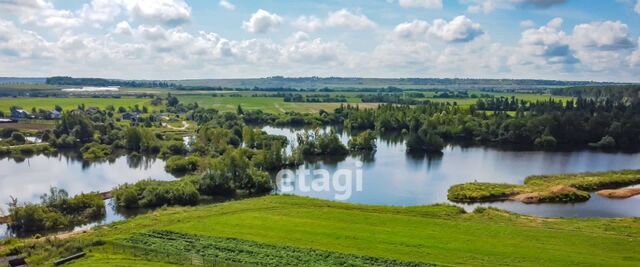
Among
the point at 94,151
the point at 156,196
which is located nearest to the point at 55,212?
the point at 156,196

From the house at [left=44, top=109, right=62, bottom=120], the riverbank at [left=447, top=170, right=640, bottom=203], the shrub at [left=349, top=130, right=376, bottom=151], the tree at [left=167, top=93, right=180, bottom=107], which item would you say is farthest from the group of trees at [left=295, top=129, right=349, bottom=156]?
the tree at [left=167, top=93, right=180, bottom=107]

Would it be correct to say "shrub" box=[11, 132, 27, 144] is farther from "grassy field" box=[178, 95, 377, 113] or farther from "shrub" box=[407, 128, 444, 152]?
"shrub" box=[407, 128, 444, 152]

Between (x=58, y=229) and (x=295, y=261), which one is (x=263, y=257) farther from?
(x=58, y=229)

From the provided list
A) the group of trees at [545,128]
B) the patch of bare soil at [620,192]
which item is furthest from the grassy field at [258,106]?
the patch of bare soil at [620,192]

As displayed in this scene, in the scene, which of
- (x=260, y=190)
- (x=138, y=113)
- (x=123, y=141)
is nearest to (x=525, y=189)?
(x=260, y=190)

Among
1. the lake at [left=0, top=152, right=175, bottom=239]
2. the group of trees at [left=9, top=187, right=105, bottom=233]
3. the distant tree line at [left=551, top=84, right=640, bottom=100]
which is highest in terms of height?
the distant tree line at [left=551, top=84, right=640, bottom=100]

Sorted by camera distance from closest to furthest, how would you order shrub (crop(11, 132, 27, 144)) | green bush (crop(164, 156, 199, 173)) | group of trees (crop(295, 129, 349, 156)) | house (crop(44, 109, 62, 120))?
green bush (crop(164, 156, 199, 173))
group of trees (crop(295, 129, 349, 156))
shrub (crop(11, 132, 27, 144))
house (crop(44, 109, 62, 120))
